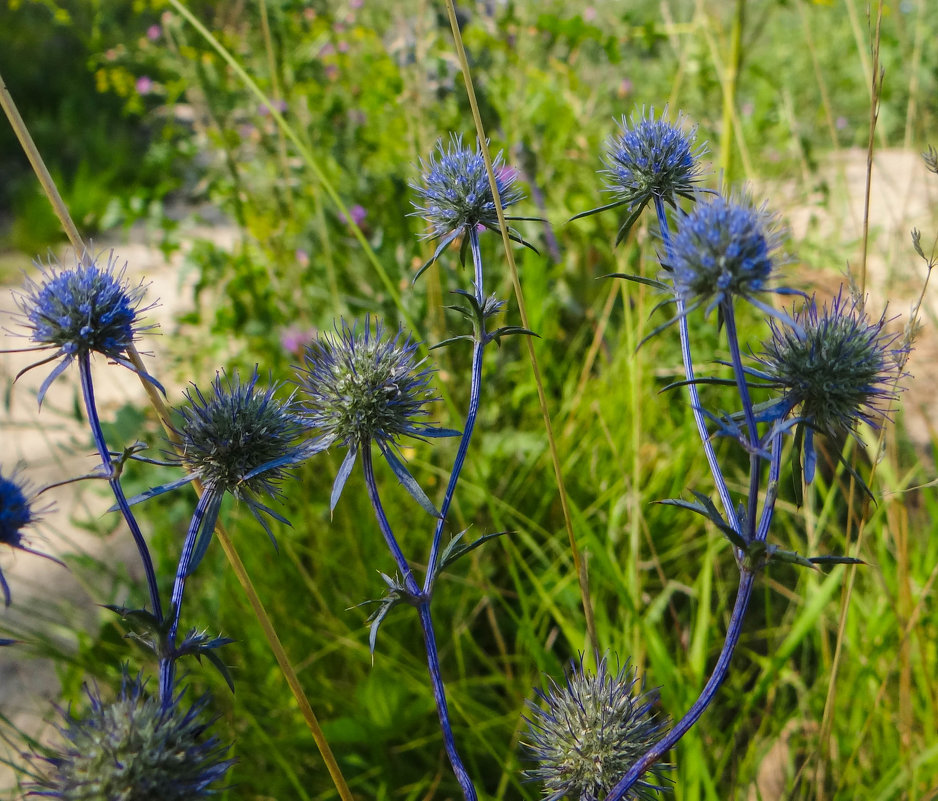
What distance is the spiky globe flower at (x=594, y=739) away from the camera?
0.68 m

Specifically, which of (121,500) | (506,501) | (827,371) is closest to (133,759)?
(121,500)

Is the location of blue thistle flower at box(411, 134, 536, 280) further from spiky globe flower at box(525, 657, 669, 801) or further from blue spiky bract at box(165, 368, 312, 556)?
spiky globe flower at box(525, 657, 669, 801)

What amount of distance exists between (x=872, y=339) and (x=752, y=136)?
10.8 ft

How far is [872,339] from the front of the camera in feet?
2.50

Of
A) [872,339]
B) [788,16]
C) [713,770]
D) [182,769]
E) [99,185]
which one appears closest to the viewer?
[182,769]

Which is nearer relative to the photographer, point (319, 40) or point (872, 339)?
point (872, 339)

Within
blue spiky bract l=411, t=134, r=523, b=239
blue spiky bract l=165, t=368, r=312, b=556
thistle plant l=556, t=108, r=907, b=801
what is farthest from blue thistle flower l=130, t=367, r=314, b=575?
thistle plant l=556, t=108, r=907, b=801

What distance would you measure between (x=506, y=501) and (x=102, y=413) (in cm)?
188

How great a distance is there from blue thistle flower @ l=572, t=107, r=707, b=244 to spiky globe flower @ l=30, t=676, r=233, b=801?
591 mm

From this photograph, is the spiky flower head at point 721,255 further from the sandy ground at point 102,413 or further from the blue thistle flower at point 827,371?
the sandy ground at point 102,413

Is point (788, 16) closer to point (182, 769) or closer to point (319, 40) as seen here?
point (319, 40)

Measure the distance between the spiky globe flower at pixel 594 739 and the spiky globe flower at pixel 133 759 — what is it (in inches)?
11.8

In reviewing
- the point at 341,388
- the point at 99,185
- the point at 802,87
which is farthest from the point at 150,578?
the point at 802,87

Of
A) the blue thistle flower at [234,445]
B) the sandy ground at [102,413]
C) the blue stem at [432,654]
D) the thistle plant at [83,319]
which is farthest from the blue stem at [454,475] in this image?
the sandy ground at [102,413]
